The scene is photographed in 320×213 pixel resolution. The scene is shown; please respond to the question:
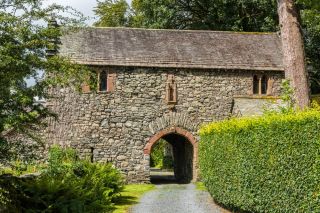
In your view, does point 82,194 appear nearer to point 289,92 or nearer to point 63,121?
point 289,92

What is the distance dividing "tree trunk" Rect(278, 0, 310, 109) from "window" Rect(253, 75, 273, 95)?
9843 mm

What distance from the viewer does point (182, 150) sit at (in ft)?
95.2

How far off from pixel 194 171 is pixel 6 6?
59.2 ft

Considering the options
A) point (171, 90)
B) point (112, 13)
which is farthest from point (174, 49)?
point (112, 13)

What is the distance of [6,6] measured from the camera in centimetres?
895

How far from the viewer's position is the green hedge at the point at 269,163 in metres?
10.7

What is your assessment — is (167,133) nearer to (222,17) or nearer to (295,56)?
(295,56)

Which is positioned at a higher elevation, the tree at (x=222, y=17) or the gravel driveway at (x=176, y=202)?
the tree at (x=222, y=17)

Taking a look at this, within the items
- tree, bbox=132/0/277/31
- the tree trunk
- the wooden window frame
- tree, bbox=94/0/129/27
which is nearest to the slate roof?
Result: the wooden window frame

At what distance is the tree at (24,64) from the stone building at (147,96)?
49.2ft

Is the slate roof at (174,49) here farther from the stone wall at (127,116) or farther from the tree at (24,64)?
the tree at (24,64)

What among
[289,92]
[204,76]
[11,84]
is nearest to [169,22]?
[204,76]

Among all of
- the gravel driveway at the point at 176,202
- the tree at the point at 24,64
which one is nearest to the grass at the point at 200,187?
the gravel driveway at the point at 176,202

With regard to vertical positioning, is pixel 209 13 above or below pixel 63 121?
above
